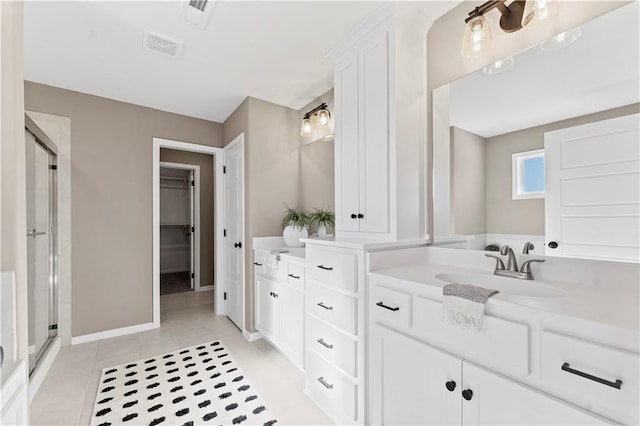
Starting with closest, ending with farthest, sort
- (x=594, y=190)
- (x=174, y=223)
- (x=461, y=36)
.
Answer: (x=594, y=190) < (x=461, y=36) < (x=174, y=223)

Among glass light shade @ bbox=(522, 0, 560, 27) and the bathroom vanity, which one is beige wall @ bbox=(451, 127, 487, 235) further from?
glass light shade @ bbox=(522, 0, 560, 27)

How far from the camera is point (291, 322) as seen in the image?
7.73 feet

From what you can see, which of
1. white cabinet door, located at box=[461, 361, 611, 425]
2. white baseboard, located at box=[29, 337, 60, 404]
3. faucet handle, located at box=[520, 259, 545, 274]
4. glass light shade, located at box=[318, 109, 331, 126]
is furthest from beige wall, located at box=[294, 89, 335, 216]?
white baseboard, located at box=[29, 337, 60, 404]

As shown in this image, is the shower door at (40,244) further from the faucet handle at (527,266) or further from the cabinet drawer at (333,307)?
the faucet handle at (527,266)

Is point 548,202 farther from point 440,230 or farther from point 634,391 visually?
point 634,391

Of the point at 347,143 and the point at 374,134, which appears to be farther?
the point at 347,143

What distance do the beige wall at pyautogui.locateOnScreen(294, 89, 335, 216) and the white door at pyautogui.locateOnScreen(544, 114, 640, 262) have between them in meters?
1.71

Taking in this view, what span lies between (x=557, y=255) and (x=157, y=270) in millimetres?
3620

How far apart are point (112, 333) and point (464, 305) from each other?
348cm

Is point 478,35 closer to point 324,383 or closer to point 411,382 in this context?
point 411,382

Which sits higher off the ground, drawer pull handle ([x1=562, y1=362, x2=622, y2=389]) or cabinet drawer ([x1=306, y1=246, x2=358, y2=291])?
cabinet drawer ([x1=306, y1=246, x2=358, y2=291])

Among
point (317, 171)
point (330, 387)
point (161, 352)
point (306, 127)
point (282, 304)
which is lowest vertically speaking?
point (161, 352)

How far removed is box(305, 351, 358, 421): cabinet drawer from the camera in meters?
1.60

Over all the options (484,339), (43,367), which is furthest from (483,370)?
(43,367)
